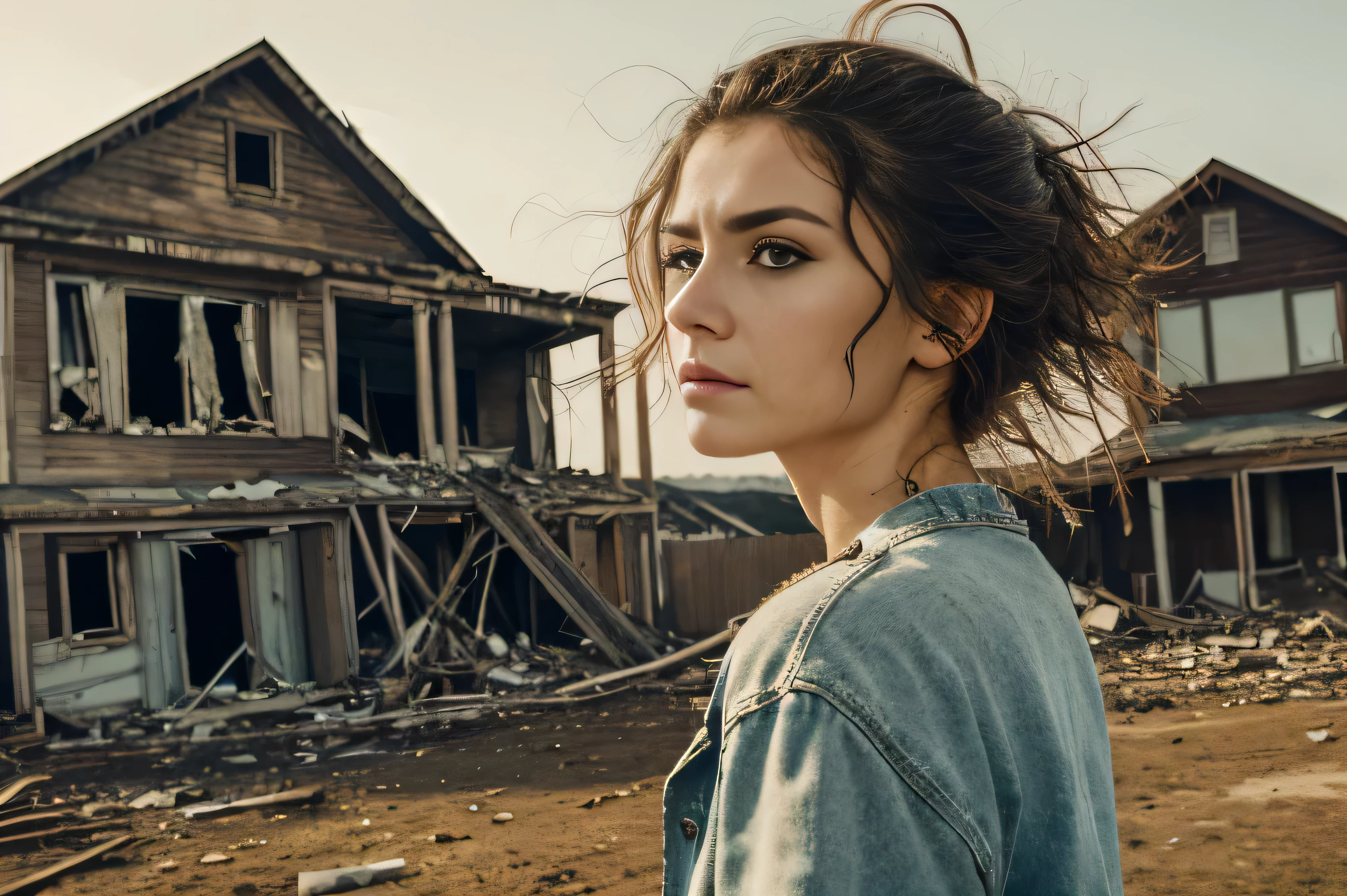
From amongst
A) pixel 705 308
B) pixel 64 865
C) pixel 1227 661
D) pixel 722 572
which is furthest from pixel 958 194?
pixel 722 572

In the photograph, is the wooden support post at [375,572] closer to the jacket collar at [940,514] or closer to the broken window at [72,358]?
the broken window at [72,358]

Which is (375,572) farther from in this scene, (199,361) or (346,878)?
(346,878)

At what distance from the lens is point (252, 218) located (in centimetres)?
1223

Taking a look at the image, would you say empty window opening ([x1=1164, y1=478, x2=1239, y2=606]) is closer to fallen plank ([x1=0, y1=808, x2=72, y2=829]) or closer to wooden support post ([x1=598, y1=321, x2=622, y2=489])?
wooden support post ([x1=598, y1=321, x2=622, y2=489])

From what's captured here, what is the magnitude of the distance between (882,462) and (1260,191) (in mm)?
17672

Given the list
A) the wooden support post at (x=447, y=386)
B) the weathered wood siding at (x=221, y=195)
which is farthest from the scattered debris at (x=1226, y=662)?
the weathered wood siding at (x=221, y=195)

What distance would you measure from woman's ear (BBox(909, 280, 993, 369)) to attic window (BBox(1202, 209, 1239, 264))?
55.7ft

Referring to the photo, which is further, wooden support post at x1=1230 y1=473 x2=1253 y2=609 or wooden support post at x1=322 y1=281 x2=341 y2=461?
wooden support post at x1=1230 y1=473 x2=1253 y2=609

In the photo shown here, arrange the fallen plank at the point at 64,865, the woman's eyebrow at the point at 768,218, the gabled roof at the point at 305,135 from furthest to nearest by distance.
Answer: the gabled roof at the point at 305,135 → the fallen plank at the point at 64,865 → the woman's eyebrow at the point at 768,218

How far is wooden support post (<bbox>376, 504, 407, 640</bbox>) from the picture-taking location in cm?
1100

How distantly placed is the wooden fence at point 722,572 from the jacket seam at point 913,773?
15.7 m

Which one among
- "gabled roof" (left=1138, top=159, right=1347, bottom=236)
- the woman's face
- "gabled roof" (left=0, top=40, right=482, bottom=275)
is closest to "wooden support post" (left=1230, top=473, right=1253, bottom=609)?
"gabled roof" (left=1138, top=159, right=1347, bottom=236)

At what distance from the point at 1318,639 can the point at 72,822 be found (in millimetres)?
14439

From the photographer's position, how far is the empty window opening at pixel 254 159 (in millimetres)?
12453
